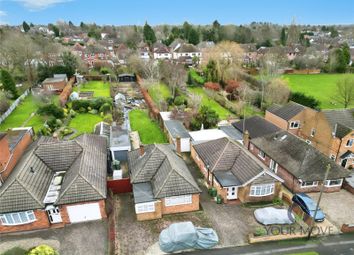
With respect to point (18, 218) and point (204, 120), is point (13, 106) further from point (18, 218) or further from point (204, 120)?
point (204, 120)

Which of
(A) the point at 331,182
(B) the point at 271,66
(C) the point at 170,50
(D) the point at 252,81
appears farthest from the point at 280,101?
(C) the point at 170,50

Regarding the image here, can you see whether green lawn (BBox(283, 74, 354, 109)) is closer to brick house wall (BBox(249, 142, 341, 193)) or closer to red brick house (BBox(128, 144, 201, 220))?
brick house wall (BBox(249, 142, 341, 193))

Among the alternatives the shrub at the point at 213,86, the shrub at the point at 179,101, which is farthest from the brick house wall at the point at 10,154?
the shrub at the point at 213,86

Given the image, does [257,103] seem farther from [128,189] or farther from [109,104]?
[128,189]

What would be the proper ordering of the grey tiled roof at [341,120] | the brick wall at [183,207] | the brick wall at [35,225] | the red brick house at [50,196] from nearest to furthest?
the red brick house at [50,196], the brick wall at [35,225], the brick wall at [183,207], the grey tiled roof at [341,120]

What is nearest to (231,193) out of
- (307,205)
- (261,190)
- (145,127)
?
(261,190)

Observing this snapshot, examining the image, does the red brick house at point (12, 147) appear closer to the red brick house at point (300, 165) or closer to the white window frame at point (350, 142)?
the red brick house at point (300, 165)
